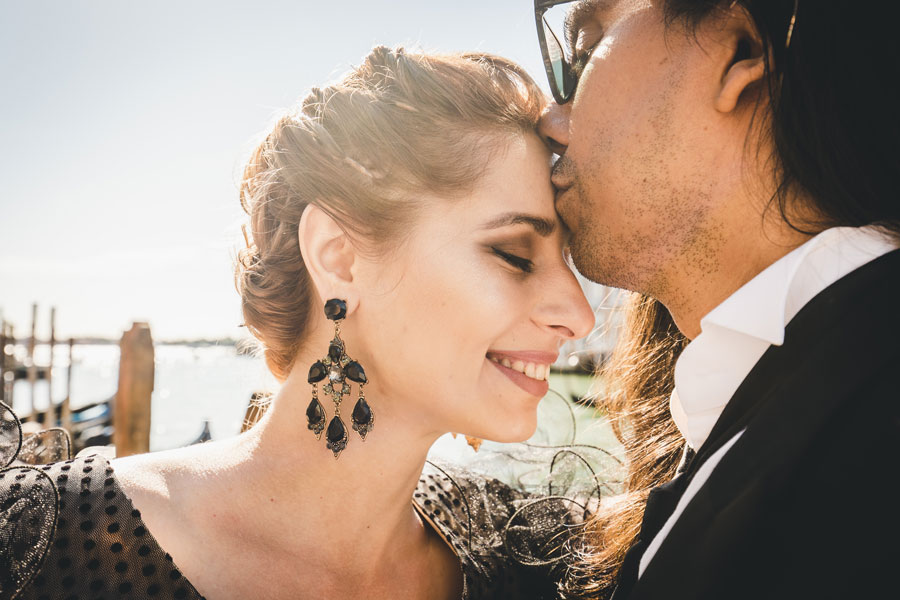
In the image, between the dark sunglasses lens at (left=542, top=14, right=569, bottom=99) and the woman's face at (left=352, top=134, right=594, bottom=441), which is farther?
the dark sunglasses lens at (left=542, top=14, right=569, bottom=99)

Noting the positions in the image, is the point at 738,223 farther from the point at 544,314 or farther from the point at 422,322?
the point at 422,322

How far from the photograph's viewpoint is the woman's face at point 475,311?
193 cm

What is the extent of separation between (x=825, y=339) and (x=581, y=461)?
1766 millimetres

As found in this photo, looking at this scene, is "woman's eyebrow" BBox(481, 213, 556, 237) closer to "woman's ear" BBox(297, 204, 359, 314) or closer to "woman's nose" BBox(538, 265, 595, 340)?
"woman's nose" BBox(538, 265, 595, 340)

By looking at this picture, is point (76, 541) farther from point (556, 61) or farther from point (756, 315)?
point (556, 61)

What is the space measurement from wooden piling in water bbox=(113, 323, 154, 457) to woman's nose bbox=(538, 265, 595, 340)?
13.7 ft

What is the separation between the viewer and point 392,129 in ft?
6.68

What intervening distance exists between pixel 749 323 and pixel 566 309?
25.3 inches

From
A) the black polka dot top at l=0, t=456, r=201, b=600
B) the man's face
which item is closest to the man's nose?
the man's face

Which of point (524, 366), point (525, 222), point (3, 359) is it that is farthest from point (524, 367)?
point (3, 359)

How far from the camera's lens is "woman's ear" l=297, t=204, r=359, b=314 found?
6.68ft

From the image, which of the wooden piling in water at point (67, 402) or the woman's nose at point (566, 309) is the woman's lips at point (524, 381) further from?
the wooden piling in water at point (67, 402)

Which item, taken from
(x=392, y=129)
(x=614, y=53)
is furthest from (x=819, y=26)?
(x=392, y=129)

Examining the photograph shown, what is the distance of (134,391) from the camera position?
16.5 feet
